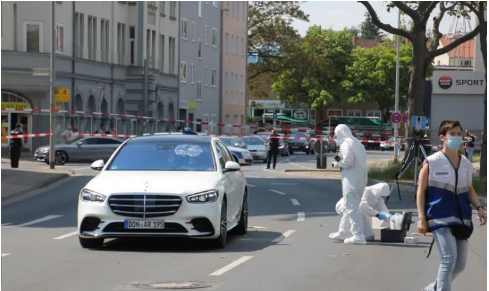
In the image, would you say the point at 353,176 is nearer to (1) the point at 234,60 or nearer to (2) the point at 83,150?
(2) the point at 83,150

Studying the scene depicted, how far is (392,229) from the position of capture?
15531 millimetres

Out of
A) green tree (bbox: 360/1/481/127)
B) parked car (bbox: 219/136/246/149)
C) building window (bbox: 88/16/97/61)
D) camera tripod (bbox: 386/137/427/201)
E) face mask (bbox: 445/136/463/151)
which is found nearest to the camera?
face mask (bbox: 445/136/463/151)

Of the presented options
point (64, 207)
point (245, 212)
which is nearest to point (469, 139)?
point (64, 207)

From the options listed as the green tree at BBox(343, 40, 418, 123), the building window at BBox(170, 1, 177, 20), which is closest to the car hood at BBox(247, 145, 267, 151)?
the building window at BBox(170, 1, 177, 20)

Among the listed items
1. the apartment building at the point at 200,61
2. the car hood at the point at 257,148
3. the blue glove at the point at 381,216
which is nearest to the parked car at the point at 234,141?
the car hood at the point at 257,148

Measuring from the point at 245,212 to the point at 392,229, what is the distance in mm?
2287

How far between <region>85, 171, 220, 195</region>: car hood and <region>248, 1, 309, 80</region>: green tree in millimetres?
69855

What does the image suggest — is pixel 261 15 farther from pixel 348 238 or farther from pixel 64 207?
pixel 348 238

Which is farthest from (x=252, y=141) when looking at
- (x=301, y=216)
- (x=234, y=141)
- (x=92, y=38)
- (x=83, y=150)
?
(x=301, y=216)

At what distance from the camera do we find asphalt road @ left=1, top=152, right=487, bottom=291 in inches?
438

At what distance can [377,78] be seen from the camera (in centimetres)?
11725

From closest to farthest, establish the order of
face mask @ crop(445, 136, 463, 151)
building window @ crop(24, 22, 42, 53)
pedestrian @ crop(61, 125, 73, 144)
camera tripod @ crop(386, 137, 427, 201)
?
face mask @ crop(445, 136, 463, 151) < camera tripod @ crop(386, 137, 427, 201) < pedestrian @ crop(61, 125, 73, 144) < building window @ crop(24, 22, 42, 53)

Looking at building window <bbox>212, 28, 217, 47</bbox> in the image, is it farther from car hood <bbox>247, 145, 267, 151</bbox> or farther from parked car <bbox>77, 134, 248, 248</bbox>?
parked car <bbox>77, 134, 248, 248</bbox>

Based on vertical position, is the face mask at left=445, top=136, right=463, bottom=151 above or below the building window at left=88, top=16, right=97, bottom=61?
below
